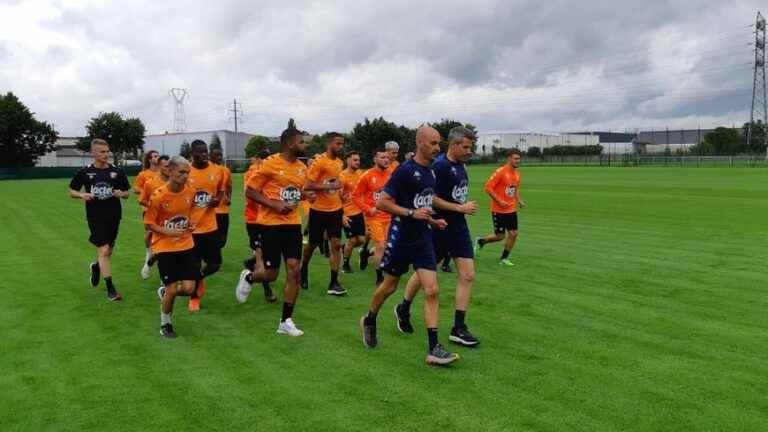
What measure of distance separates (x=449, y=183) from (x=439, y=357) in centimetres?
185

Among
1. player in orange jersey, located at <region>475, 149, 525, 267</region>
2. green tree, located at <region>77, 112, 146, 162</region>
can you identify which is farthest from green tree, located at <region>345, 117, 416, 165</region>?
player in orange jersey, located at <region>475, 149, 525, 267</region>

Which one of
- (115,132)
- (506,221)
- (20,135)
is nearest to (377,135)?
(115,132)

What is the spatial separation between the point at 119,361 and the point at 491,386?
3.57 m

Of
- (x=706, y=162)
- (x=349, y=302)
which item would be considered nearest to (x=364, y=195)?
(x=349, y=302)

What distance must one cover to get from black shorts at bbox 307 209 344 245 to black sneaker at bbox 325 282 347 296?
705mm

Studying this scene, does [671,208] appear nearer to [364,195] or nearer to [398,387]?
[364,195]

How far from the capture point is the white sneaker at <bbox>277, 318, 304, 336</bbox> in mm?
6766

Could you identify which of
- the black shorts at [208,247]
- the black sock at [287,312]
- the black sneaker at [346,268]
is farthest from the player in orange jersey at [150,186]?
the black sneaker at [346,268]

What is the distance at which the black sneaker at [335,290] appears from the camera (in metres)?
8.95

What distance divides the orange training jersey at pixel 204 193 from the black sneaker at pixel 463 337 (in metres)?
4.08

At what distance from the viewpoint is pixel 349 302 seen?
8477mm

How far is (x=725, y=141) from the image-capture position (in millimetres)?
82062

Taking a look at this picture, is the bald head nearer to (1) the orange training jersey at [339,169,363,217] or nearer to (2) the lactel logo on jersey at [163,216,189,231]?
(2) the lactel logo on jersey at [163,216,189,231]

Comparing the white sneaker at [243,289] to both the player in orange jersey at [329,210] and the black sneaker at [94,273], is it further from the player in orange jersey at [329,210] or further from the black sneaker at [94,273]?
the black sneaker at [94,273]
